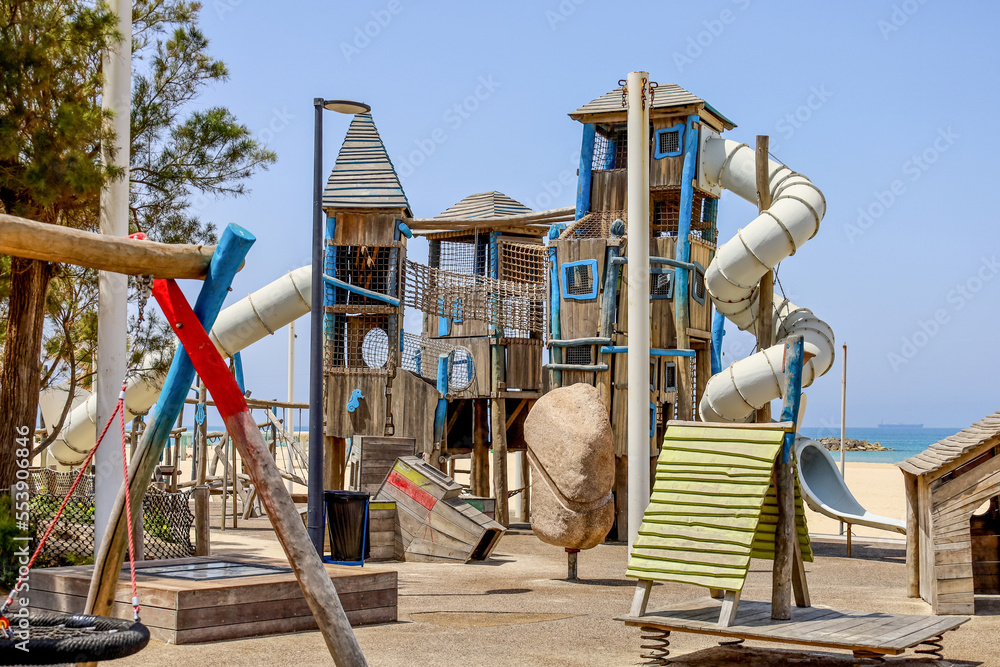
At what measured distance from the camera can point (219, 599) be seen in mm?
8148

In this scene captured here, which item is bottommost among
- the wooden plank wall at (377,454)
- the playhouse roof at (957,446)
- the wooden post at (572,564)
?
the wooden post at (572,564)

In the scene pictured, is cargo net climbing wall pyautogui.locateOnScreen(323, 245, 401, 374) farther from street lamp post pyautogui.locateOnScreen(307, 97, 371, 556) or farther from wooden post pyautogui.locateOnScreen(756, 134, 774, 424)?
street lamp post pyautogui.locateOnScreen(307, 97, 371, 556)

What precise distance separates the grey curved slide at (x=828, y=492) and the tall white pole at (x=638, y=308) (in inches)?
175

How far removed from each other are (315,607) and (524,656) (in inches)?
117

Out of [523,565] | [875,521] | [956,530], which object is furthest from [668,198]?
[956,530]

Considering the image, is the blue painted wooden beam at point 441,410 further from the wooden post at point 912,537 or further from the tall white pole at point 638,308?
the wooden post at point 912,537

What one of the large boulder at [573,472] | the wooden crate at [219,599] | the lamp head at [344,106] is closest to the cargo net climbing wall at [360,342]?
the large boulder at [573,472]

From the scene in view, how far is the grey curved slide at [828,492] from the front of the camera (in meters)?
16.0

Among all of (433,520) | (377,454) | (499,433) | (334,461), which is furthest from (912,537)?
(334,461)

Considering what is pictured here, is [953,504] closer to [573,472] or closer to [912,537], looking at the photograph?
[912,537]

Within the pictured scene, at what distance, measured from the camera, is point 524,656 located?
7949mm

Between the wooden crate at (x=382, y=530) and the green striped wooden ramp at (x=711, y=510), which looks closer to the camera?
the green striped wooden ramp at (x=711, y=510)

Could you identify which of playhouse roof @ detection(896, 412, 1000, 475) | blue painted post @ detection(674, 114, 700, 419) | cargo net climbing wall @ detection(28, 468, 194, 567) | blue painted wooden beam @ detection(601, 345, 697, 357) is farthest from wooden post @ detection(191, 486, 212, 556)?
blue painted post @ detection(674, 114, 700, 419)

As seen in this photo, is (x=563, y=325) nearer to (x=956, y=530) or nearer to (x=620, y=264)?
(x=620, y=264)
